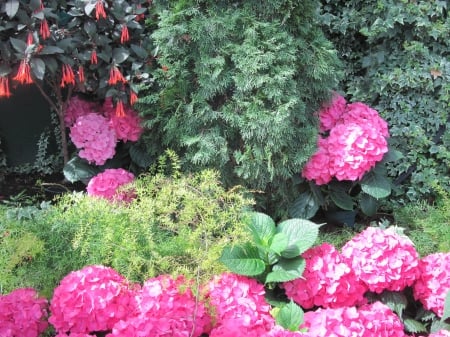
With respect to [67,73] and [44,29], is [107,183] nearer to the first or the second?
[67,73]

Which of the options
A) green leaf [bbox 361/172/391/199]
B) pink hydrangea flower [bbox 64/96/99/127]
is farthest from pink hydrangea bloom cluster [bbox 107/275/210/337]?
pink hydrangea flower [bbox 64/96/99/127]

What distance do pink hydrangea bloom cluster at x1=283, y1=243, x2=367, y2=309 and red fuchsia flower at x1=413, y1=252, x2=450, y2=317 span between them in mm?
231

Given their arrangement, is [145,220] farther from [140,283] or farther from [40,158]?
[40,158]

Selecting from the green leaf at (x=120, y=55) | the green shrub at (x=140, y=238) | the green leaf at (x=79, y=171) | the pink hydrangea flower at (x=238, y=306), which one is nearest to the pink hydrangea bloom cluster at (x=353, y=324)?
the pink hydrangea flower at (x=238, y=306)

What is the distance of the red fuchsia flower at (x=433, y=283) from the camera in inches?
86.8

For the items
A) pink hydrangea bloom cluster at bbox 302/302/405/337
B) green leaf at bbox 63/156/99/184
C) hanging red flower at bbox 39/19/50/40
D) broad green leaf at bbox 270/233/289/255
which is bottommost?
green leaf at bbox 63/156/99/184

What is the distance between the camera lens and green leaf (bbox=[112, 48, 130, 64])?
317 centimetres

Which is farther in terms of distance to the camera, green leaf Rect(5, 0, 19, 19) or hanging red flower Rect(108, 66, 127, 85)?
hanging red flower Rect(108, 66, 127, 85)

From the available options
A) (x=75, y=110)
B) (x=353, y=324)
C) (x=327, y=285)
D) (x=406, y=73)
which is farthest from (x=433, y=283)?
(x=75, y=110)

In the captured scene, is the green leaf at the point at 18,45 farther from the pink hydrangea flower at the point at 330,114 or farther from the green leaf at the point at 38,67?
the pink hydrangea flower at the point at 330,114

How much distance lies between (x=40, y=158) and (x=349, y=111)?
2.33m

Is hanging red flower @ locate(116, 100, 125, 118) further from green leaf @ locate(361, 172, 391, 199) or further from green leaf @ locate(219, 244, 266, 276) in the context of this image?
green leaf @ locate(361, 172, 391, 199)

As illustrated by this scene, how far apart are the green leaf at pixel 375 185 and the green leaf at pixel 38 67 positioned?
1861 mm

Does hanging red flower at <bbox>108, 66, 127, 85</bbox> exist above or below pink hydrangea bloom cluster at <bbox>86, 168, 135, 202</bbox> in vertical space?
above
